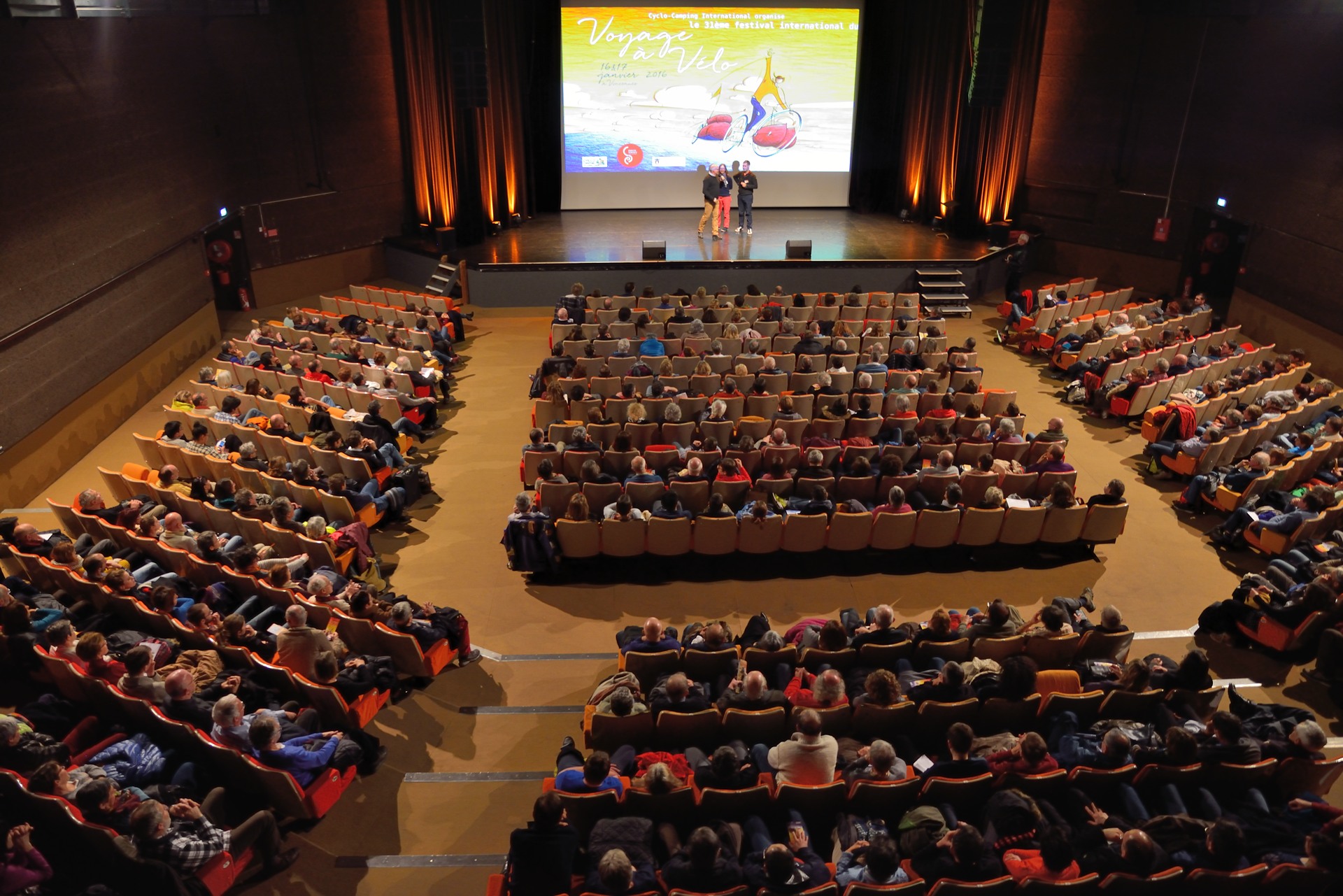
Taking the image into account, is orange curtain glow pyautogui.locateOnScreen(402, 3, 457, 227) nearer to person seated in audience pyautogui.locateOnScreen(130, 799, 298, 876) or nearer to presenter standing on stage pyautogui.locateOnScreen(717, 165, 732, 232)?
presenter standing on stage pyautogui.locateOnScreen(717, 165, 732, 232)

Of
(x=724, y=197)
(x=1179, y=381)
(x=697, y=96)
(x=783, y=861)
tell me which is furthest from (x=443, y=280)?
(x=783, y=861)

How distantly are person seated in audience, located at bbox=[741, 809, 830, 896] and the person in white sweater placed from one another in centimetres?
18

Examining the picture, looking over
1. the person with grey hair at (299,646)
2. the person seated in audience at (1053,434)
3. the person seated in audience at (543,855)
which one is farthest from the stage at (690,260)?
the person seated in audience at (543,855)

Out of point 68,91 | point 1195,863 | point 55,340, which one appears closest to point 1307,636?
point 1195,863

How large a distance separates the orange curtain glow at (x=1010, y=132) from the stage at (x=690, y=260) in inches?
40.6

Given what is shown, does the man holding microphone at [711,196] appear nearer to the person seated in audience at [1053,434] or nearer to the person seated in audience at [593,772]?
the person seated in audience at [1053,434]

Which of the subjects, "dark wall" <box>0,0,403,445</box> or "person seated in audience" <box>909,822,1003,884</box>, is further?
"dark wall" <box>0,0,403,445</box>

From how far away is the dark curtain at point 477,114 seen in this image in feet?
49.8

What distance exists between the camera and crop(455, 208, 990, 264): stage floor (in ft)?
48.5

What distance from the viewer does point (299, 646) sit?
→ 566cm

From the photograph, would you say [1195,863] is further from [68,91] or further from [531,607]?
[68,91]

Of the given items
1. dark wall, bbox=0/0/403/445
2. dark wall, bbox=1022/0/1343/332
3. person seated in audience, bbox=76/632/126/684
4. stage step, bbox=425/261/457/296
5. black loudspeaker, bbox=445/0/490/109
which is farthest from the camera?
stage step, bbox=425/261/457/296

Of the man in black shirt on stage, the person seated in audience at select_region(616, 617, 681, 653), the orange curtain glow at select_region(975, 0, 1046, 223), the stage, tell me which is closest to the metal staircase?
the stage

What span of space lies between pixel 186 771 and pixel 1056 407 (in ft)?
32.5
